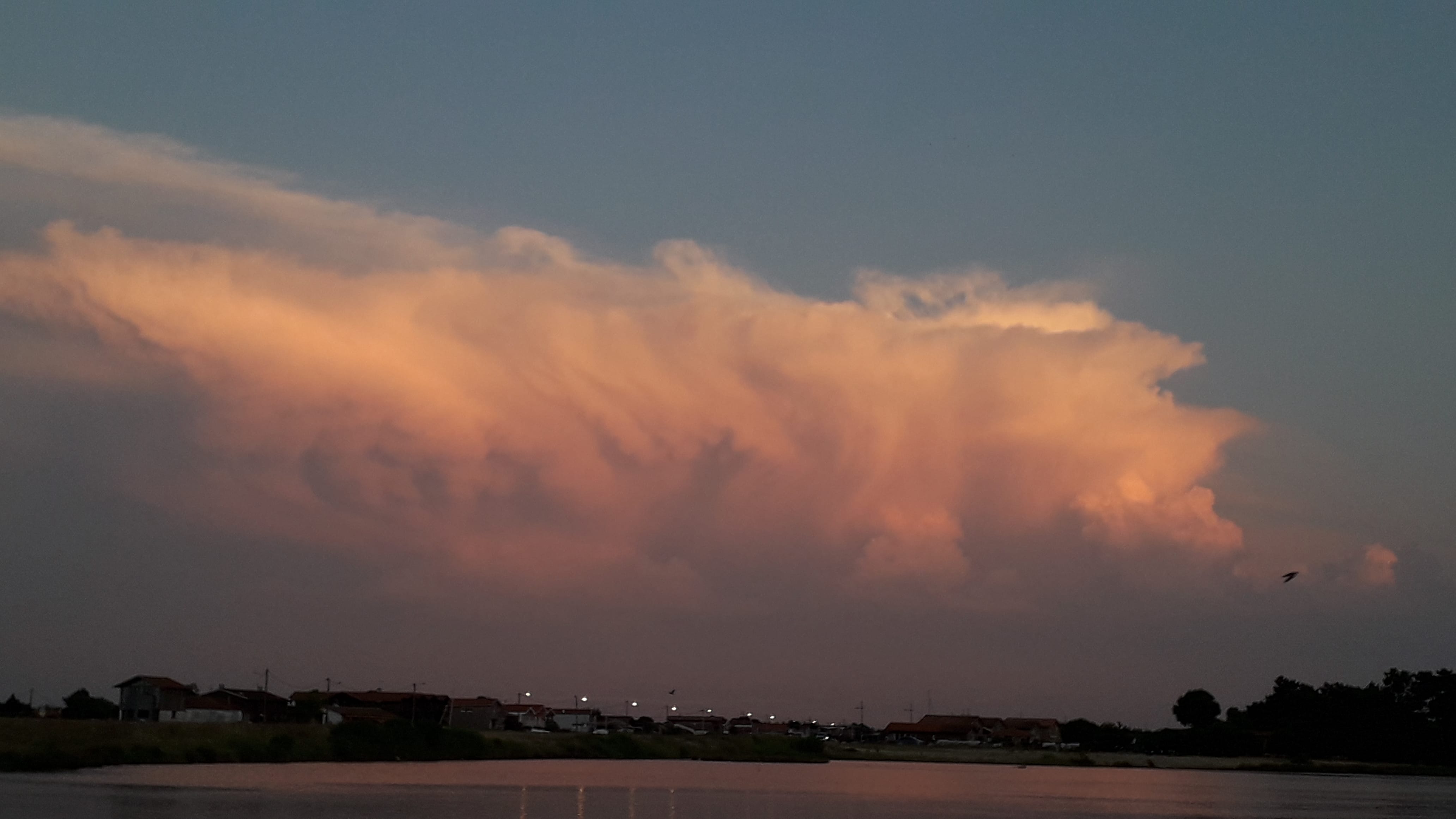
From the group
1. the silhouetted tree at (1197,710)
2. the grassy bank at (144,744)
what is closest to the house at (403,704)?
the grassy bank at (144,744)

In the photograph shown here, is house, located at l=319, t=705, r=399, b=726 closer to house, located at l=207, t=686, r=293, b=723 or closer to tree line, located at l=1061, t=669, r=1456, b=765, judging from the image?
house, located at l=207, t=686, r=293, b=723

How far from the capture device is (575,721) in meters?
168

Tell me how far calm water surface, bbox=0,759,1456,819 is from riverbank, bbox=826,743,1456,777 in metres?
25.6

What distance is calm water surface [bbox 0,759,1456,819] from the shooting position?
43406 mm

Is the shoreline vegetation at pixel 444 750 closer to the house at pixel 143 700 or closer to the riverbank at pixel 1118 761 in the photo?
the riverbank at pixel 1118 761

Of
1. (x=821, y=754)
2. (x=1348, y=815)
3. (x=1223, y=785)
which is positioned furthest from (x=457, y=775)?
(x=821, y=754)

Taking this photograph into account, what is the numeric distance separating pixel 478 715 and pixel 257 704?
92.4 ft

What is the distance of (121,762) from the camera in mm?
67688

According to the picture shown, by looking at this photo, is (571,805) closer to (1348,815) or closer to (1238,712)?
(1348,815)

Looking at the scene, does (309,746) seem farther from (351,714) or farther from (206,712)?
(351,714)

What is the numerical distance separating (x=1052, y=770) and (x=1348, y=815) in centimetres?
6735

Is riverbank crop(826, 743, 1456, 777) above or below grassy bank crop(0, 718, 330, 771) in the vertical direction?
below

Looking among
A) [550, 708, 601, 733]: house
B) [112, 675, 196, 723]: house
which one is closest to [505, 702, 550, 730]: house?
[550, 708, 601, 733]: house

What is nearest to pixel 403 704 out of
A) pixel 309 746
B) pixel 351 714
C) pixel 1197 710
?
pixel 351 714
